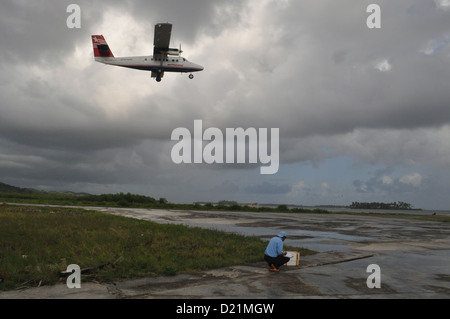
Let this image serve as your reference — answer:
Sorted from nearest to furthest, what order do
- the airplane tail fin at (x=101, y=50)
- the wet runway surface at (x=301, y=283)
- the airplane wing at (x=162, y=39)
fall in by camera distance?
the wet runway surface at (x=301, y=283)
the airplane wing at (x=162, y=39)
the airplane tail fin at (x=101, y=50)

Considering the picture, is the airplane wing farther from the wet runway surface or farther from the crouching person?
the crouching person

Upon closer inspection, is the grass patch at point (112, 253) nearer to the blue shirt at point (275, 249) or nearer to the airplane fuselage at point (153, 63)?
the blue shirt at point (275, 249)

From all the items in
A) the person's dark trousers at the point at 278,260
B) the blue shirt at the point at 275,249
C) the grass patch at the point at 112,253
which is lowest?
the grass patch at the point at 112,253

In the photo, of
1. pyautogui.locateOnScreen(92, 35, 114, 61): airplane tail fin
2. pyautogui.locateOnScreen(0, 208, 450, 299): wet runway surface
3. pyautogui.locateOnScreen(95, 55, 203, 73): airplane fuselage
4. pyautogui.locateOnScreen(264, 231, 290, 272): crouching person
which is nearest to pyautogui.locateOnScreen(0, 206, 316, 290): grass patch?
pyautogui.locateOnScreen(0, 208, 450, 299): wet runway surface

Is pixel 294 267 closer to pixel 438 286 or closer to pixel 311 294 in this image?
pixel 311 294

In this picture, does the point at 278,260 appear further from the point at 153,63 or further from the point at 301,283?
the point at 153,63

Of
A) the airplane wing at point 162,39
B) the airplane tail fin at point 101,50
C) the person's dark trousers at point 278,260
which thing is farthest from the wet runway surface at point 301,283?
the airplane tail fin at point 101,50
